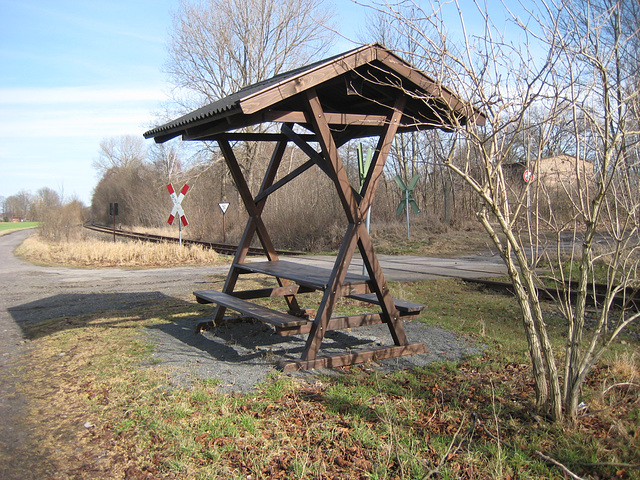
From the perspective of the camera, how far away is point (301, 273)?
609 centimetres

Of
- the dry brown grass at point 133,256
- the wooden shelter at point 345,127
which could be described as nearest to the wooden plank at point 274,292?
the wooden shelter at point 345,127

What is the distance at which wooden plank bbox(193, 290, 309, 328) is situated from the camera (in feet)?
16.5

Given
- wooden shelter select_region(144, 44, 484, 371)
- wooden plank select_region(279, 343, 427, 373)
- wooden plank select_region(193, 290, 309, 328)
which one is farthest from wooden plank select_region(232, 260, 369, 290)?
wooden plank select_region(279, 343, 427, 373)

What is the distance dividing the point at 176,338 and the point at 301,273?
1.84 meters

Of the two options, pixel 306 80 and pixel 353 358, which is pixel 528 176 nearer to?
pixel 306 80

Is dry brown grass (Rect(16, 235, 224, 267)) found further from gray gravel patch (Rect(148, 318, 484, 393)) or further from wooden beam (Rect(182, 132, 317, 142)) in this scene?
wooden beam (Rect(182, 132, 317, 142))

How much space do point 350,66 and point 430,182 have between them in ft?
97.3

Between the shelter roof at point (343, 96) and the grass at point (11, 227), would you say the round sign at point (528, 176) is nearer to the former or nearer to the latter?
the shelter roof at point (343, 96)

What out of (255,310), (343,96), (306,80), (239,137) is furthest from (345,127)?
(255,310)

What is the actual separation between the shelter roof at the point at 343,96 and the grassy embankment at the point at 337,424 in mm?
2204

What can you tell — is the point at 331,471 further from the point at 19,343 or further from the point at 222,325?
the point at 19,343

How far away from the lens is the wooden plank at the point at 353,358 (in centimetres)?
491

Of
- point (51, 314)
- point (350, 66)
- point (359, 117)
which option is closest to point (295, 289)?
point (359, 117)

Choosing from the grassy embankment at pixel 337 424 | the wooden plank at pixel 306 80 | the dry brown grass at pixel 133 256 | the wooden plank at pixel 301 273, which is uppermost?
the wooden plank at pixel 306 80
